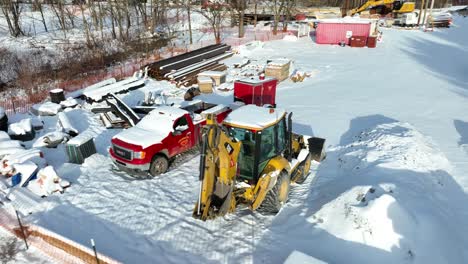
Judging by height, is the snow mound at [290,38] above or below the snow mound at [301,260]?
above

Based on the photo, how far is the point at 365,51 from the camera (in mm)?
28281

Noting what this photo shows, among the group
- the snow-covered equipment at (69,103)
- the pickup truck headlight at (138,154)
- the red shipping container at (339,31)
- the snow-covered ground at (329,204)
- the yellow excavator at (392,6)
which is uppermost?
the yellow excavator at (392,6)

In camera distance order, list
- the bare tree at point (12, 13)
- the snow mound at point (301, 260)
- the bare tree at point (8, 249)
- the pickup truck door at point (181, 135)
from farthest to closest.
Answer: the bare tree at point (12, 13) < the pickup truck door at point (181, 135) < the bare tree at point (8, 249) < the snow mound at point (301, 260)

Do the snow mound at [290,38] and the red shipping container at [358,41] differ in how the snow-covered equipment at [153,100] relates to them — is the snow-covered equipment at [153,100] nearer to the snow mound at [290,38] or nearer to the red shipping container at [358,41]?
the snow mound at [290,38]

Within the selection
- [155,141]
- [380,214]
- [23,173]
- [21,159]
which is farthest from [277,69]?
[23,173]

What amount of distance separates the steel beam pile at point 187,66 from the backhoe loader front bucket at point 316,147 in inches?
447

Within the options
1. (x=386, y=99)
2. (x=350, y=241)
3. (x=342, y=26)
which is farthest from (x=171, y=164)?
(x=342, y=26)

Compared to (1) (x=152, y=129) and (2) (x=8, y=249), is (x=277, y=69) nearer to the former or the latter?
(1) (x=152, y=129)

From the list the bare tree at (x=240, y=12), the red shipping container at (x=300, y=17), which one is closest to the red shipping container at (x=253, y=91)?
the bare tree at (x=240, y=12)

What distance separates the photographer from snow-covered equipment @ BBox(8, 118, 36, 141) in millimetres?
12336

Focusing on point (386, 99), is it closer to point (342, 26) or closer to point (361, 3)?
point (342, 26)

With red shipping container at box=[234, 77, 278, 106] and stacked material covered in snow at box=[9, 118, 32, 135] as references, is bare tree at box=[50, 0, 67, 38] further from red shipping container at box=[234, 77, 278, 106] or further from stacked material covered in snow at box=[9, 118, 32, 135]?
red shipping container at box=[234, 77, 278, 106]

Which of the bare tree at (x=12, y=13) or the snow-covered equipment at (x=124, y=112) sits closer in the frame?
the snow-covered equipment at (x=124, y=112)

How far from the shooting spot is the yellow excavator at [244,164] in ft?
22.3
